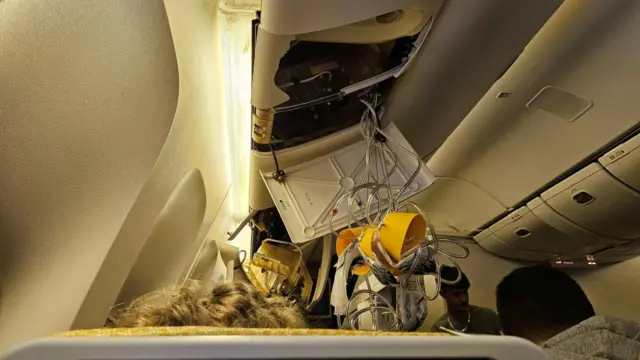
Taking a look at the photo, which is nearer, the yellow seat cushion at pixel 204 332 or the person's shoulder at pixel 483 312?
the yellow seat cushion at pixel 204 332

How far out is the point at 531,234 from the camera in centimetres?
202

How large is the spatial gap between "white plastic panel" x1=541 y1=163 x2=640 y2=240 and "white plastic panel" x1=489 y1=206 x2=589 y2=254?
0.15 m

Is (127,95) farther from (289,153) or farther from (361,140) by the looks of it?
(361,140)

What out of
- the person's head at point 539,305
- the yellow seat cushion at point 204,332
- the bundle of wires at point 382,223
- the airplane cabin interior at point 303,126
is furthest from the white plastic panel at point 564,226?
the yellow seat cushion at point 204,332

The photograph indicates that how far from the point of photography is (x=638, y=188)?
1.41m

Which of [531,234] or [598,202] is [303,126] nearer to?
[598,202]

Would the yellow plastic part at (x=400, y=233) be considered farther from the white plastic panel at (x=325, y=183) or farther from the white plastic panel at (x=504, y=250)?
the white plastic panel at (x=504, y=250)

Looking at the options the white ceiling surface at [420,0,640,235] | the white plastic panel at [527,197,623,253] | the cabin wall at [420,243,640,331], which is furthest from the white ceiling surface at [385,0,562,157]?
the cabin wall at [420,243,640,331]

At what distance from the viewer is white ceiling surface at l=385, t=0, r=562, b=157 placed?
0.93m

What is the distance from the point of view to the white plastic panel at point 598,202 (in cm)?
144

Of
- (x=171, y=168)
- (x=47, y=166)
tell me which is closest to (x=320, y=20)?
(x=47, y=166)

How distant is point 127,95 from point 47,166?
0.77 ft

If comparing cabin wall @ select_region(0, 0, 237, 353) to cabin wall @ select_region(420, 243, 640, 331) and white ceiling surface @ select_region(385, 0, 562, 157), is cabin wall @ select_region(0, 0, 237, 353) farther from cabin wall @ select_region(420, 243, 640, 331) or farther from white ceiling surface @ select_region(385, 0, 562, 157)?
cabin wall @ select_region(420, 243, 640, 331)

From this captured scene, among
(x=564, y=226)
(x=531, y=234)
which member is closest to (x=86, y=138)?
(x=564, y=226)
